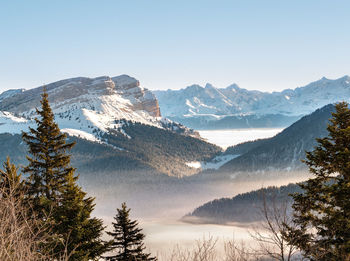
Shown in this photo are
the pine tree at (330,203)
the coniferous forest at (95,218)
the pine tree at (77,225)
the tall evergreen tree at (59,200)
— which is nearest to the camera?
the coniferous forest at (95,218)

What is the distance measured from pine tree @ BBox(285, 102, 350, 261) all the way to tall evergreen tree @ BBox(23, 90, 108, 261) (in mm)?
13015

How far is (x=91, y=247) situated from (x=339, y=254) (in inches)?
612

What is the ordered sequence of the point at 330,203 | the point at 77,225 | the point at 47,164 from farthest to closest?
1. the point at 47,164
2. the point at 77,225
3. the point at 330,203

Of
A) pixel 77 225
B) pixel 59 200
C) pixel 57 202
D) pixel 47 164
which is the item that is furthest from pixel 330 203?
pixel 47 164

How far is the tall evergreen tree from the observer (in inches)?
852

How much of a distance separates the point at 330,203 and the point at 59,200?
58.2 feet

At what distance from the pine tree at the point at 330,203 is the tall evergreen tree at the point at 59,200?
13.0 metres

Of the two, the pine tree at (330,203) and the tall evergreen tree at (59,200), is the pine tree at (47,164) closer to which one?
the tall evergreen tree at (59,200)

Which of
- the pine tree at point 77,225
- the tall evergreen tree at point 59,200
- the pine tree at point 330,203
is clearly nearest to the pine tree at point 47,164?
the tall evergreen tree at point 59,200

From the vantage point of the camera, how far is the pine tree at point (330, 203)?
16.2 meters

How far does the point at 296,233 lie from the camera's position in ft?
52.7

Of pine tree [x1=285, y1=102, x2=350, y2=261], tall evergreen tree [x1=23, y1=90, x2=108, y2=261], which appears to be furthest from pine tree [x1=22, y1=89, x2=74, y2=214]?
pine tree [x1=285, y1=102, x2=350, y2=261]

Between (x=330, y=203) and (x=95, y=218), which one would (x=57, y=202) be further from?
(x=330, y=203)

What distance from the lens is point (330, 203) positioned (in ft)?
56.8
